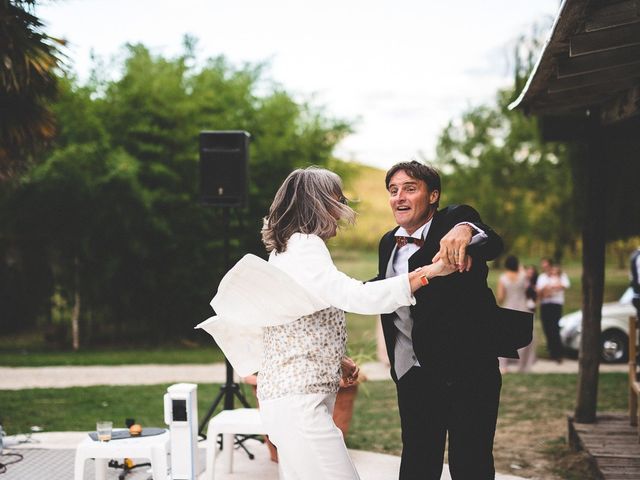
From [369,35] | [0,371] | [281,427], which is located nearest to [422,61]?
[369,35]

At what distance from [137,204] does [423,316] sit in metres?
11.3

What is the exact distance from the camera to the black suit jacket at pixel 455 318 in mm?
3102

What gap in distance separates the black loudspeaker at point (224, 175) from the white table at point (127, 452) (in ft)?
9.26

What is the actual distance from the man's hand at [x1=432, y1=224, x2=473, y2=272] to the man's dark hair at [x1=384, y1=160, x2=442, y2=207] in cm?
34

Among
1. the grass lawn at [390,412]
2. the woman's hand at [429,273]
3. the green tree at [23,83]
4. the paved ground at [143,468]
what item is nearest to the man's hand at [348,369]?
the woman's hand at [429,273]

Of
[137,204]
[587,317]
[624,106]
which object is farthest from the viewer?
[137,204]

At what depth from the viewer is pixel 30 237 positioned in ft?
47.3

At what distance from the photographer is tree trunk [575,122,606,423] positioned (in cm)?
637

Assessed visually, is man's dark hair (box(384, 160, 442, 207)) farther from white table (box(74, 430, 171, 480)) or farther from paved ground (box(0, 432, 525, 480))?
paved ground (box(0, 432, 525, 480))

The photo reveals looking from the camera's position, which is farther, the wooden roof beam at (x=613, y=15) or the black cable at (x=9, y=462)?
the black cable at (x=9, y=462)

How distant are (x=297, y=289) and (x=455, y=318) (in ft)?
2.14

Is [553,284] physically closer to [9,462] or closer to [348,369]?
[9,462]

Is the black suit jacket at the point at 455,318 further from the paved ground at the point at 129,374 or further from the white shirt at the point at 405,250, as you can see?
the paved ground at the point at 129,374

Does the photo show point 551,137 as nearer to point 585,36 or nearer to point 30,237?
point 585,36
